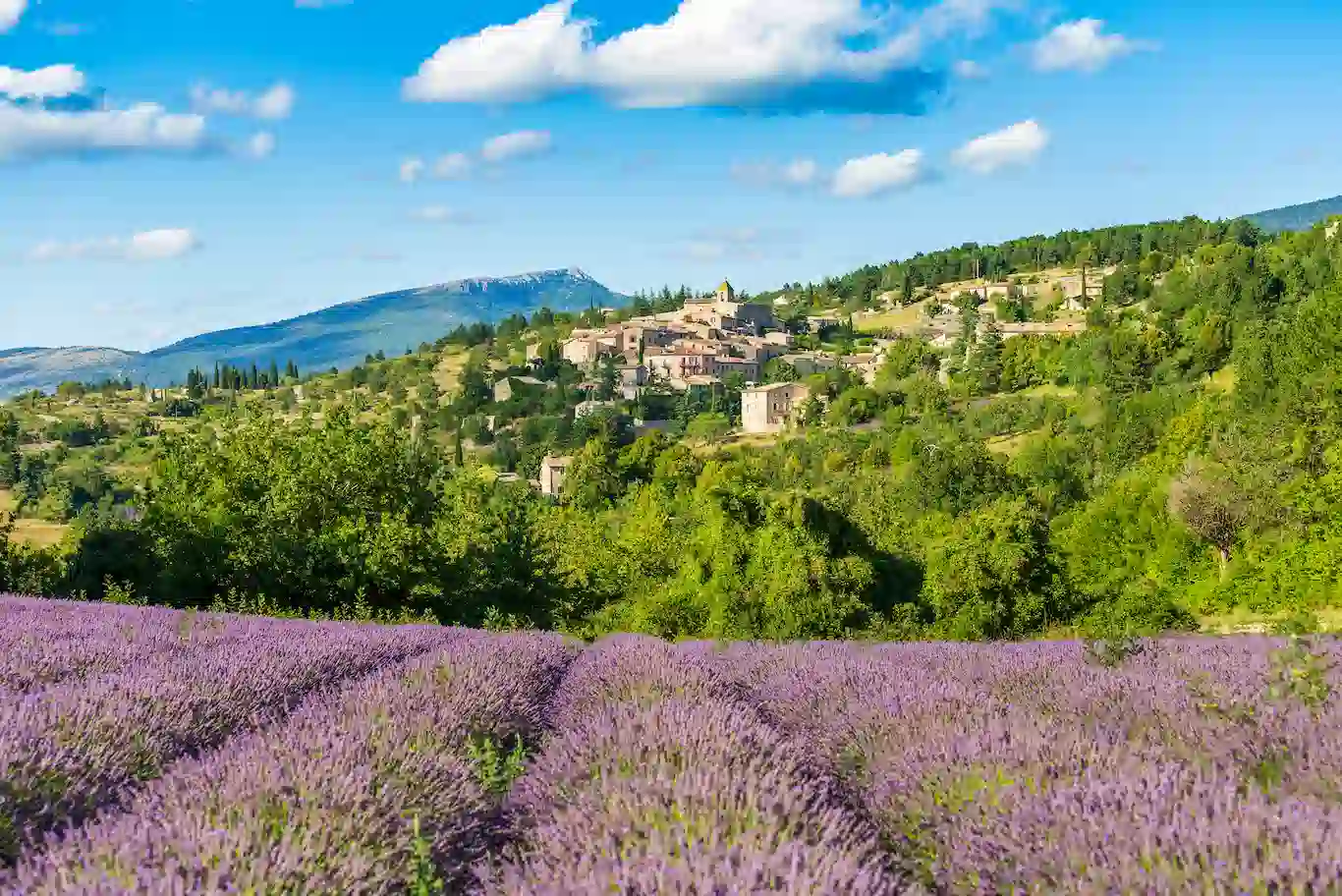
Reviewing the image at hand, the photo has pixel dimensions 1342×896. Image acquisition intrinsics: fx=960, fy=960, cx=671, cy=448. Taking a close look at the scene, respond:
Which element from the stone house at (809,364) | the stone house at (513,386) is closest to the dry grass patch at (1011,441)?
the stone house at (809,364)

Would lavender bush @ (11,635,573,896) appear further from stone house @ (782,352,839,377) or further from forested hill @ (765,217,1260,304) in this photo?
forested hill @ (765,217,1260,304)

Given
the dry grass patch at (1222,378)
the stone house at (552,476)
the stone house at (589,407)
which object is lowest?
the stone house at (552,476)

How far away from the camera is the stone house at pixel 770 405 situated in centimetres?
11725

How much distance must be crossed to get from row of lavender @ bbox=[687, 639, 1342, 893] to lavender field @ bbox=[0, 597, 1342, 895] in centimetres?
1

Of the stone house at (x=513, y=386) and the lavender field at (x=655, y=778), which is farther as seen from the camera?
the stone house at (x=513, y=386)

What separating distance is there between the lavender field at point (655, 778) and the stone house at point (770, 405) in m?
111

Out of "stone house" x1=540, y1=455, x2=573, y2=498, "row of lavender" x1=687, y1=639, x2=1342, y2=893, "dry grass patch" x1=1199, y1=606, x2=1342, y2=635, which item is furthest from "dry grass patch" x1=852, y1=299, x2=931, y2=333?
"row of lavender" x1=687, y1=639, x2=1342, y2=893

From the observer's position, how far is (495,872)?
2473 mm

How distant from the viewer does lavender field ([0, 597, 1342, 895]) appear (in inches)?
84.5

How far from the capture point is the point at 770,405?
11819cm

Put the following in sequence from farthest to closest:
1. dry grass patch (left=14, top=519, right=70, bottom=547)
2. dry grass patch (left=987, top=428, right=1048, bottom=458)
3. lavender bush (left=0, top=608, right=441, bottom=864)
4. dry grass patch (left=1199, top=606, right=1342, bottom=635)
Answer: dry grass patch (left=987, top=428, right=1048, bottom=458) → dry grass patch (left=14, top=519, right=70, bottom=547) → dry grass patch (left=1199, top=606, right=1342, bottom=635) → lavender bush (left=0, top=608, right=441, bottom=864)

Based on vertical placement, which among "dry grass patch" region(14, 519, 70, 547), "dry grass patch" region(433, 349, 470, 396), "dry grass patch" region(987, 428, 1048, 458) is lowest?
"dry grass patch" region(14, 519, 70, 547)

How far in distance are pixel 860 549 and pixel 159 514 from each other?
13545 mm

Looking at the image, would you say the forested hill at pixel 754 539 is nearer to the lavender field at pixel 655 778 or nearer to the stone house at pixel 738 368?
the lavender field at pixel 655 778
